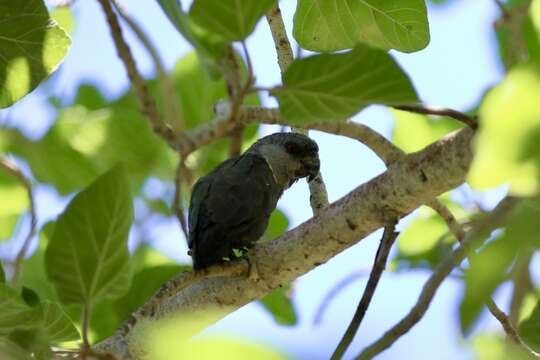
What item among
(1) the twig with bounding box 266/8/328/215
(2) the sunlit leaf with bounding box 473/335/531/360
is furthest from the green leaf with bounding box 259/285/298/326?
(2) the sunlit leaf with bounding box 473/335/531/360

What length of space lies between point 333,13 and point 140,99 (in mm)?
710

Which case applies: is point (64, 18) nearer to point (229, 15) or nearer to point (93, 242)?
point (93, 242)

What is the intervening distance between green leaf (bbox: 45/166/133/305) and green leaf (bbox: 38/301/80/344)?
0.20 ft

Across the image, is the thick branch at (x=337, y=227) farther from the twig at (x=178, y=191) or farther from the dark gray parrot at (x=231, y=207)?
the twig at (x=178, y=191)

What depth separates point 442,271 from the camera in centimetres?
159

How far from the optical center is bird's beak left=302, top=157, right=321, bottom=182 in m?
3.48

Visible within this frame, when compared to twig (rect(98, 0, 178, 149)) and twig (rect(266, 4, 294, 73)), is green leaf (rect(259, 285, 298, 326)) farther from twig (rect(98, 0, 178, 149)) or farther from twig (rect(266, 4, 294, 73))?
twig (rect(98, 0, 178, 149))

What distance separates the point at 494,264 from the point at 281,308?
2.80 m

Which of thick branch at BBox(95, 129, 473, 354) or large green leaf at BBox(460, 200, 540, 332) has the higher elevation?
large green leaf at BBox(460, 200, 540, 332)

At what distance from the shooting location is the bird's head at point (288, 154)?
3705 millimetres

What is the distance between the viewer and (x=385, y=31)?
250 centimetres

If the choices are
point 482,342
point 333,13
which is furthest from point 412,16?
point 482,342

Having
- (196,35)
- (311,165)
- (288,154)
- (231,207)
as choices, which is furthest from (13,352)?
(288,154)

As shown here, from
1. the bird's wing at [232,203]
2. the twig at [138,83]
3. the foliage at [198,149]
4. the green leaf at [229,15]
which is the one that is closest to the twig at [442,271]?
the foliage at [198,149]
